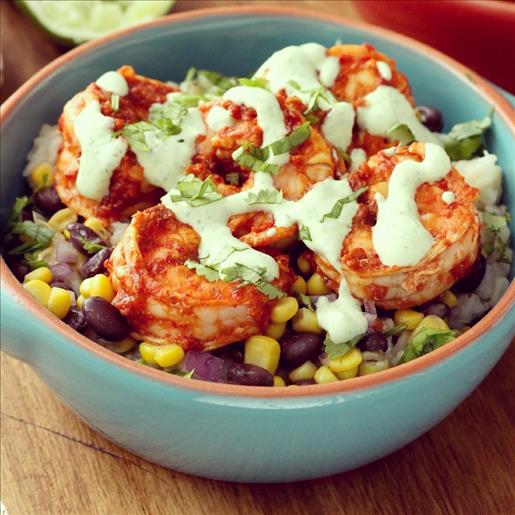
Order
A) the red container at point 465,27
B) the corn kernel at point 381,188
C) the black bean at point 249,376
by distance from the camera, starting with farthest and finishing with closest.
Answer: the red container at point 465,27
the corn kernel at point 381,188
the black bean at point 249,376

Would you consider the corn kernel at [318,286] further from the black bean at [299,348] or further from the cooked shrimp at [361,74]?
the cooked shrimp at [361,74]

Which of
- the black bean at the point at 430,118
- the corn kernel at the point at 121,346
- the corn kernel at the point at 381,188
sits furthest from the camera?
the black bean at the point at 430,118

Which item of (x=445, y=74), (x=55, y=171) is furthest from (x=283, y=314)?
(x=445, y=74)

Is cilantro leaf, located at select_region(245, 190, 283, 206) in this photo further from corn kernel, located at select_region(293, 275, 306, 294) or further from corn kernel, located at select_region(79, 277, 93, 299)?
corn kernel, located at select_region(79, 277, 93, 299)

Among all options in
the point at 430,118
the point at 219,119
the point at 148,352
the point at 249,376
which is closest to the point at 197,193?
the point at 219,119

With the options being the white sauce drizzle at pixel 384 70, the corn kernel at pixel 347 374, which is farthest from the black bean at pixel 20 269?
the white sauce drizzle at pixel 384 70

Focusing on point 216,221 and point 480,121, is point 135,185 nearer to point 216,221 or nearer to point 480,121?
point 216,221

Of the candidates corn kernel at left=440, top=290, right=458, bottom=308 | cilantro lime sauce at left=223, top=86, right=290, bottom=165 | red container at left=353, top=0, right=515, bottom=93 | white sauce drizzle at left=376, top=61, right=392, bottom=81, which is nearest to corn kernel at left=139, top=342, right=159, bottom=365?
cilantro lime sauce at left=223, top=86, right=290, bottom=165

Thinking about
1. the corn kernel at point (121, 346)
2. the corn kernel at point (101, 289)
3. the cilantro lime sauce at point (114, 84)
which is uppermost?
the cilantro lime sauce at point (114, 84)
